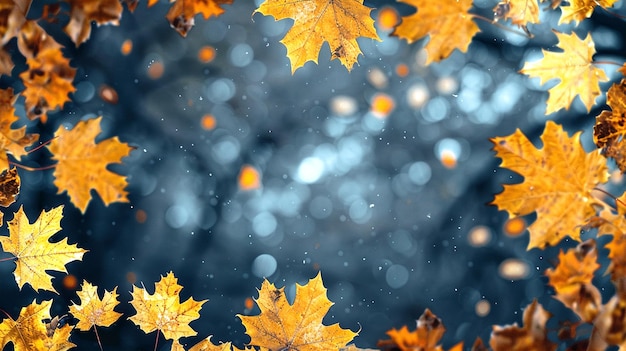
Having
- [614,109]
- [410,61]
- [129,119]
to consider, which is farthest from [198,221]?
[614,109]

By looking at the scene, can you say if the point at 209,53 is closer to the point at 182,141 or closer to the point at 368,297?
the point at 182,141

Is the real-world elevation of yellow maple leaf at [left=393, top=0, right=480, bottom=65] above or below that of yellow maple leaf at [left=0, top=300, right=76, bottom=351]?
above

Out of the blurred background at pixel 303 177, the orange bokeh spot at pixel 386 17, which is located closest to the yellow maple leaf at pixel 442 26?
the blurred background at pixel 303 177

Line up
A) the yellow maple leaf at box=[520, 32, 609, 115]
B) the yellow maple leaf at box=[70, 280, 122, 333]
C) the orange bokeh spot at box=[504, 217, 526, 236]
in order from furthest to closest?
1. the orange bokeh spot at box=[504, 217, 526, 236]
2. the yellow maple leaf at box=[70, 280, 122, 333]
3. the yellow maple leaf at box=[520, 32, 609, 115]

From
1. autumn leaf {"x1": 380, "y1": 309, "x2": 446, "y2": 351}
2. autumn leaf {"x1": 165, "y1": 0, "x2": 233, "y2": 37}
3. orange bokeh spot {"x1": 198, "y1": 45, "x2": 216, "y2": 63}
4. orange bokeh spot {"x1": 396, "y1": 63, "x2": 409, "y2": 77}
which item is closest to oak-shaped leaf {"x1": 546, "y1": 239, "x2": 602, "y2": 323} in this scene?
autumn leaf {"x1": 380, "y1": 309, "x2": 446, "y2": 351}

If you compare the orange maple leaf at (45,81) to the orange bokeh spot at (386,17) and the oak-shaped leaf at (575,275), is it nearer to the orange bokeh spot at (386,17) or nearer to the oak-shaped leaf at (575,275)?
the oak-shaped leaf at (575,275)

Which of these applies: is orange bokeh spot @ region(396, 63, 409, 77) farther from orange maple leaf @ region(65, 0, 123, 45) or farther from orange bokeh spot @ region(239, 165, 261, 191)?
orange maple leaf @ region(65, 0, 123, 45)
